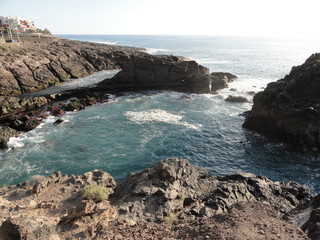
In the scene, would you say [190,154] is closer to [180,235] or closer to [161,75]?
[180,235]

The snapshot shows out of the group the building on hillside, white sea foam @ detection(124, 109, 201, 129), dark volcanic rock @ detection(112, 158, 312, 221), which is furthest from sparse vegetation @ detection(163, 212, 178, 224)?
the building on hillside

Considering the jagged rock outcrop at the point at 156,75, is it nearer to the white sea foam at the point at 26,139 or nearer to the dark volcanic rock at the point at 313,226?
the white sea foam at the point at 26,139

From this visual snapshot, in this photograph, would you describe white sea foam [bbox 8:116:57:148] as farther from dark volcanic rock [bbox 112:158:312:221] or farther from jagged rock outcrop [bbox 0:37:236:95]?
jagged rock outcrop [bbox 0:37:236:95]

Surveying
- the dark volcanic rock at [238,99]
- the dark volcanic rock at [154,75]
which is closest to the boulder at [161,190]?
the dark volcanic rock at [238,99]

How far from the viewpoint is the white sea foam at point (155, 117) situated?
133 feet

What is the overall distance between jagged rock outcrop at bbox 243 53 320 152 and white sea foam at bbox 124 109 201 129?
10979 mm

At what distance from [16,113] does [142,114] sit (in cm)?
2503

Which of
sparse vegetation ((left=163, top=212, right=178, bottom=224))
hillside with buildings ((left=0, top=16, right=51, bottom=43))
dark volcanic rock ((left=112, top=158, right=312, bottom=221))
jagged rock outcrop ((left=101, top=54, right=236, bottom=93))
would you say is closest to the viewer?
sparse vegetation ((left=163, top=212, right=178, bottom=224))

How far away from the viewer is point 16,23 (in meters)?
107

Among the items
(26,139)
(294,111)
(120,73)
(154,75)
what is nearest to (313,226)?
(294,111)

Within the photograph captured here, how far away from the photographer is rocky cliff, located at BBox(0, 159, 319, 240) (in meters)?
11.6

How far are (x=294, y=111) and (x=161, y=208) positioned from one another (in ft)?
89.4

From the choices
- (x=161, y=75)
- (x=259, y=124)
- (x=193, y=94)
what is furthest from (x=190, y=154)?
(x=161, y=75)

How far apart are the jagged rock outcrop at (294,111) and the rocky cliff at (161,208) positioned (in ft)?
41.1
